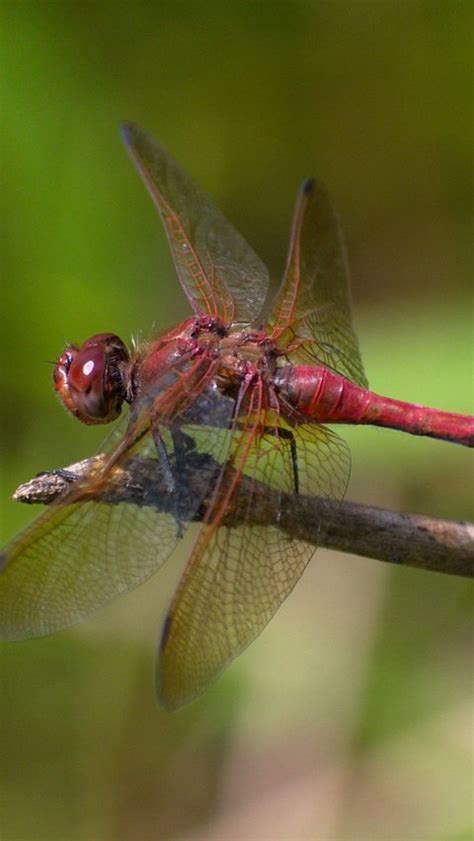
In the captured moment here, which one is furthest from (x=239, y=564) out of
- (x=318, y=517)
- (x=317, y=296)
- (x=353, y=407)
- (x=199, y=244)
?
(x=199, y=244)

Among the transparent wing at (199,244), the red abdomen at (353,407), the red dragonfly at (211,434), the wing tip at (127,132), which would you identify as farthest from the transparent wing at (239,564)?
the wing tip at (127,132)

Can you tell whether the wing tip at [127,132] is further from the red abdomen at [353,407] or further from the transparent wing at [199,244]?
the red abdomen at [353,407]

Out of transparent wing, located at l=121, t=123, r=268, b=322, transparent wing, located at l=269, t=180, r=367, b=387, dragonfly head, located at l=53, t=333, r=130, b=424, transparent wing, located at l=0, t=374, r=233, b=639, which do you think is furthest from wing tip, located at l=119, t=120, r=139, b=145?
transparent wing, located at l=0, t=374, r=233, b=639

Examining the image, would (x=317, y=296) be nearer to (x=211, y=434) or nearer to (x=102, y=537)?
(x=211, y=434)

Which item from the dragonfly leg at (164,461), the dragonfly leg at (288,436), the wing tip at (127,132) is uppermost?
the wing tip at (127,132)

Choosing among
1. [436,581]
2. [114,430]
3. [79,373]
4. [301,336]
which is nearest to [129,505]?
[114,430]

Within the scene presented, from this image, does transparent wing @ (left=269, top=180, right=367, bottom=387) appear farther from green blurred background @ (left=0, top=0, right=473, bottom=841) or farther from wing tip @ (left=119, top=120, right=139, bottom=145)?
wing tip @ (left=119, top=120, right=139, bottom=145)
